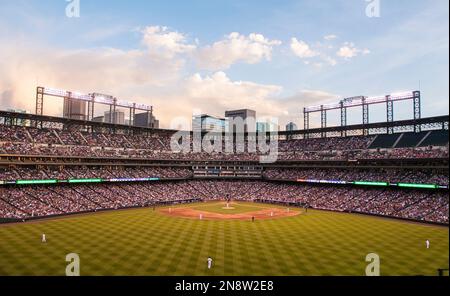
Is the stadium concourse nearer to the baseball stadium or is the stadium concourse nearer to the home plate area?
the baseball stadium

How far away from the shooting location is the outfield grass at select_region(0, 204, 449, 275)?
28.4 metres

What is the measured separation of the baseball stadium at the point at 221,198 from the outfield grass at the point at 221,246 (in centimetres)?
19

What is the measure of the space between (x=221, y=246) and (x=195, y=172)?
59.8 m

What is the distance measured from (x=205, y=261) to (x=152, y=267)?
5.11m

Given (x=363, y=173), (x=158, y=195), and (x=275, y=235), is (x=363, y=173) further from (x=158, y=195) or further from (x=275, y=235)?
(x=158, y=195)

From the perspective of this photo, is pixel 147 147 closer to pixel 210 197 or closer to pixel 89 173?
pixel 89 173

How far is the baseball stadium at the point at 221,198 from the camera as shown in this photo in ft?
102

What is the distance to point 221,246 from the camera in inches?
1455

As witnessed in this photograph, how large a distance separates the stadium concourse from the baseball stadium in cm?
35

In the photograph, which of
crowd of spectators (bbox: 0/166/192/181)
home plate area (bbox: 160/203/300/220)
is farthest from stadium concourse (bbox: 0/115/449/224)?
home plate area (bbox: 160/203/300/220)

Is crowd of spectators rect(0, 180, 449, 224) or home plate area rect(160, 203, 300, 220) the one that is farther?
home plate area rect(160, 203, 300, 220)

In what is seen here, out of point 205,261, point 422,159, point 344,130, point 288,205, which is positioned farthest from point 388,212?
point 205,261

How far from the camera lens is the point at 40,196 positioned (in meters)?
59.4

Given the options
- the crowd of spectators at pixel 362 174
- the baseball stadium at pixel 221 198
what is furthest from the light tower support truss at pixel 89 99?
the crowd of spectators at pixel 362 174
